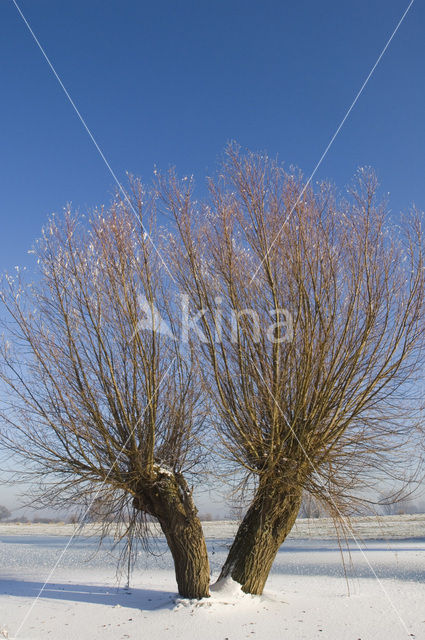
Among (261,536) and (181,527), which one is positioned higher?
(181,527)

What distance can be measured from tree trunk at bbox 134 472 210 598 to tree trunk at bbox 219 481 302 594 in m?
0.49

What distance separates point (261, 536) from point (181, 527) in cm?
123

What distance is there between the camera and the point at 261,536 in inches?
308

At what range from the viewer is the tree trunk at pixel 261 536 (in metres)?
7.74

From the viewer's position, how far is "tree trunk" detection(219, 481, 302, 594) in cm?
774

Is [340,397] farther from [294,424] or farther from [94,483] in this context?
[94,483]

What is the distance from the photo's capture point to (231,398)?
24.8ft

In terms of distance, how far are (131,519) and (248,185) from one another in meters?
5.70

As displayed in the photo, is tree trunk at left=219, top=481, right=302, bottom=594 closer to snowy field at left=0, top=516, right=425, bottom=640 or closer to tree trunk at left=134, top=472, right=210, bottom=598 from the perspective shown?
snowy field at left=0, top=516, right=425, bottom=640

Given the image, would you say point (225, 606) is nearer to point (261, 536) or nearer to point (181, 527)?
point (261, 536)

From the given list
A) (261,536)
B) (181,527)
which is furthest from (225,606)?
(181,527)

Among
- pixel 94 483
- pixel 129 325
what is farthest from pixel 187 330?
pixel 94 483

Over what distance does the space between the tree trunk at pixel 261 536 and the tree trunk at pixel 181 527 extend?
49 cm

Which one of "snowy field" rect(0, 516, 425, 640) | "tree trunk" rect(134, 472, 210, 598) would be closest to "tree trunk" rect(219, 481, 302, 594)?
"snowy field" rect(0, 516, 425, 640)
